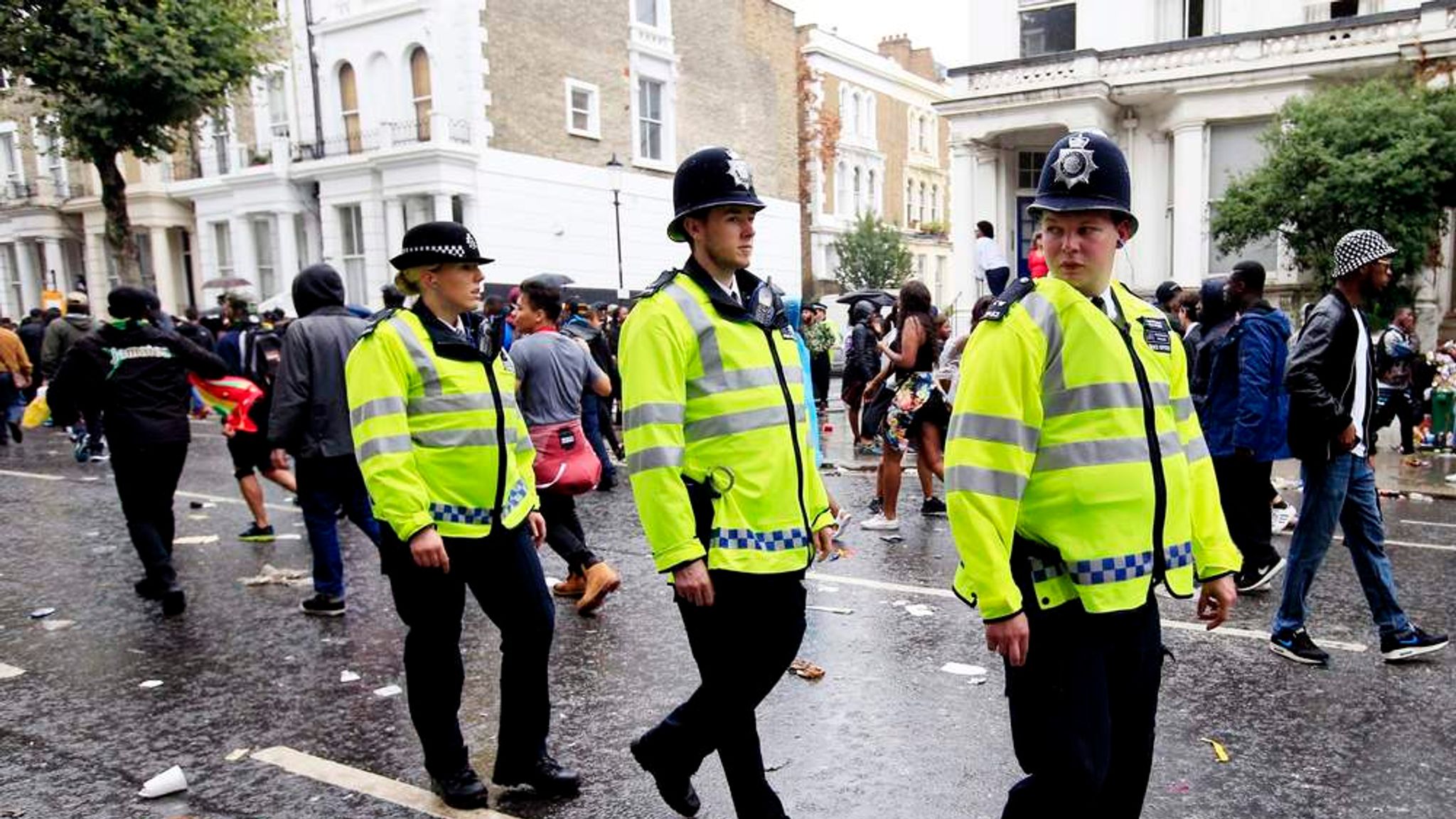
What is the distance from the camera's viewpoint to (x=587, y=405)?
35.5 ft

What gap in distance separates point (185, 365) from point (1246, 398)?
256 inches

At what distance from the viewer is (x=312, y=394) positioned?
6.16 meters

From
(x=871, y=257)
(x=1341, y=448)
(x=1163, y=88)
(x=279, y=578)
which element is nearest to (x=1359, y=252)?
(x=1341, y=448)

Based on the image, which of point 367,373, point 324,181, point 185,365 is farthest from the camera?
point 324,181

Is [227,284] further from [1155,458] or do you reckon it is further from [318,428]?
[1155,458]

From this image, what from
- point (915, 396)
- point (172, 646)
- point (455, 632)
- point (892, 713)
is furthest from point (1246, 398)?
point (172, 646)

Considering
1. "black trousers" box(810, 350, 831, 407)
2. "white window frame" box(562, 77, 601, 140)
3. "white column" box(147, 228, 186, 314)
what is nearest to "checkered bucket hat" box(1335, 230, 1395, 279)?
"black trousers" box(810, 350, 831, 407)

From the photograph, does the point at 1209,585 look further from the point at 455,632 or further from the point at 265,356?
the point at 265,356

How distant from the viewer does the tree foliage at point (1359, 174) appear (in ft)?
54.5

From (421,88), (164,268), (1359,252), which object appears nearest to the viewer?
(1359,252)

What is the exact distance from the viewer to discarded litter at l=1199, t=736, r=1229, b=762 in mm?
3967

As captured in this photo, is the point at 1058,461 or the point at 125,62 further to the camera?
the point at 125,62

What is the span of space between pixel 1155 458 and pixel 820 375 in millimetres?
12791

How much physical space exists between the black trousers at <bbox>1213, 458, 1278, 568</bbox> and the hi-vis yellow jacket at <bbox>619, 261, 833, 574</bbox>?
433 cm
